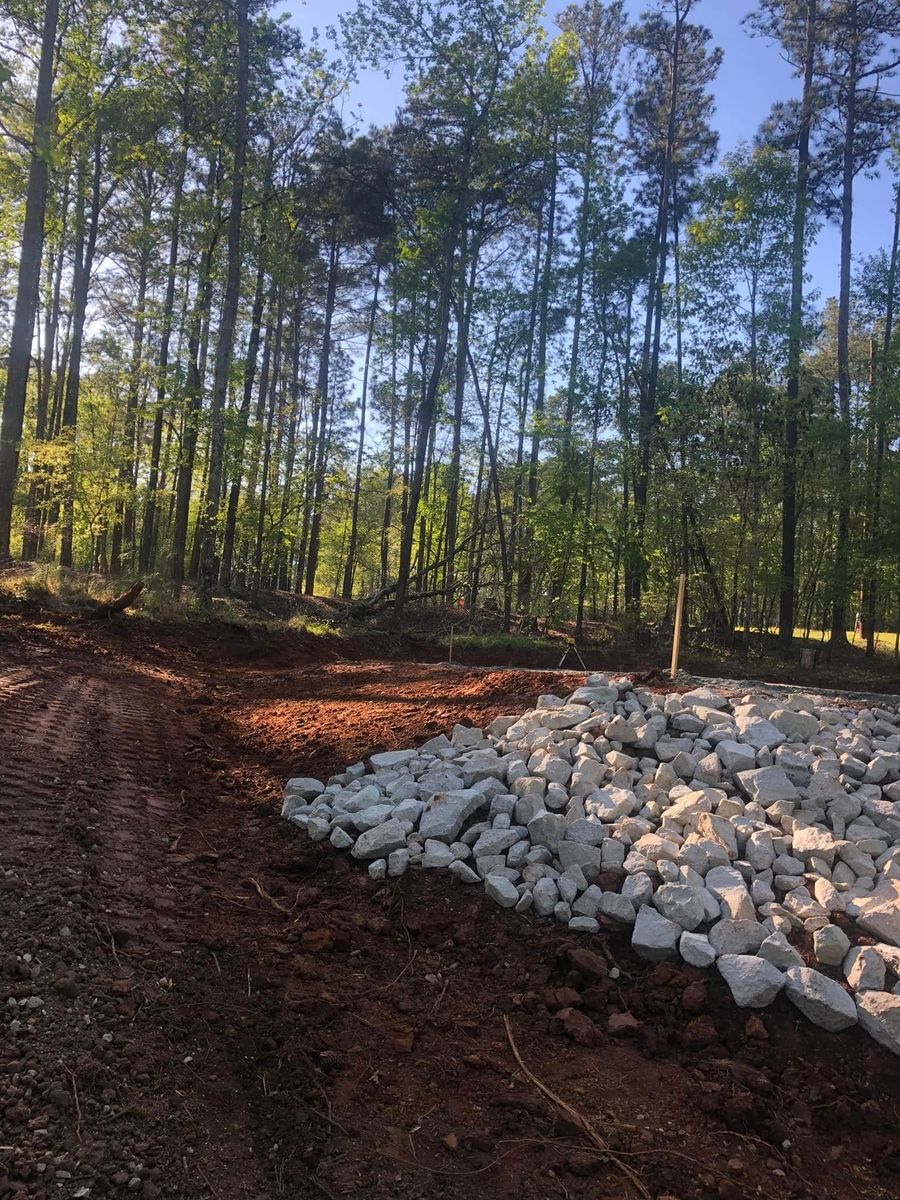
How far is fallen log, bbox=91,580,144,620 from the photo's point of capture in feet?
33.8

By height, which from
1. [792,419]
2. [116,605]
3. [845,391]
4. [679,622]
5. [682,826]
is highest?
[845,391]

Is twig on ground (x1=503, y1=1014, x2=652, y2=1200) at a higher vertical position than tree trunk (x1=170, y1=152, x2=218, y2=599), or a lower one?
lower

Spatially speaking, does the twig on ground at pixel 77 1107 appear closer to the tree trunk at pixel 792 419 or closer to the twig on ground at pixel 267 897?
the twig on ground at pixel 267 897

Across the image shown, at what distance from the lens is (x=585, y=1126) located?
2254 mm

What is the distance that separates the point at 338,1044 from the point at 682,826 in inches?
87.2

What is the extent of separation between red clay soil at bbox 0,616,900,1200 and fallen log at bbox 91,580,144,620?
6554mm

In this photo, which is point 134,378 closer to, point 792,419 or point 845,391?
point 792,419

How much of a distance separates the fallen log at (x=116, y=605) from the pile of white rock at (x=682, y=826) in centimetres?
698

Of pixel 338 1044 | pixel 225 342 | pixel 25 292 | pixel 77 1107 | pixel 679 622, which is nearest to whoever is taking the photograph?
pixel 77 1107

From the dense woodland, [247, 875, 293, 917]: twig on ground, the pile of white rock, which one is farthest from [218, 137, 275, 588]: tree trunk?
[247, 875, 293, 917]: twig on ground

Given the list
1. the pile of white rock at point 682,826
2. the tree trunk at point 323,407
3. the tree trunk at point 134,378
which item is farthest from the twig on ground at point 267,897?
the tree trunk at point 323,407

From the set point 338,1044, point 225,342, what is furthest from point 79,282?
point 338,1044

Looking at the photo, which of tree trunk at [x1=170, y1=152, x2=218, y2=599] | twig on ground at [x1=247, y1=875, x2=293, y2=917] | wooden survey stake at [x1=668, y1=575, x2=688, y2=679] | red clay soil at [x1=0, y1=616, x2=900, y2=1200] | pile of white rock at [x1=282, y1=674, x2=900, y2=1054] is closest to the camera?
red clay soil at [x1=0, y1=616, x2=900, y2=1200]

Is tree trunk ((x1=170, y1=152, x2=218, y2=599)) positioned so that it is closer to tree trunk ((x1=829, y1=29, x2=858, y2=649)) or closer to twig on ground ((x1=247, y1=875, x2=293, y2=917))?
twig on ground ((x1=247, y1=875, x2=293, y2=917))
